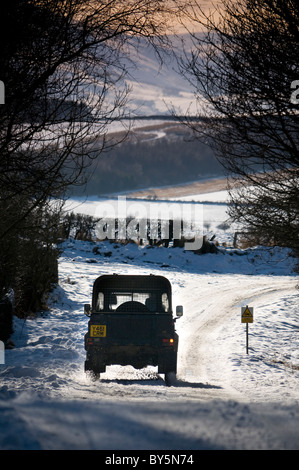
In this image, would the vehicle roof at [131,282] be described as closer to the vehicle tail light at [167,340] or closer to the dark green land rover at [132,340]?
the dark green land rover at [132,340]

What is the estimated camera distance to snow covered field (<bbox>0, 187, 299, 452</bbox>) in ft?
15.6

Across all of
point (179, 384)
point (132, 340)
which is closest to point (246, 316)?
point (179, 384)

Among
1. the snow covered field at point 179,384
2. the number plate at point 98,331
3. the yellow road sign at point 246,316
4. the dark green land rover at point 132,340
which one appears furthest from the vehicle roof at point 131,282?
the yellow road sign at point 246,316

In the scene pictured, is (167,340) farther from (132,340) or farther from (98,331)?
(98,331)

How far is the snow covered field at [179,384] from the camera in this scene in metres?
4.75

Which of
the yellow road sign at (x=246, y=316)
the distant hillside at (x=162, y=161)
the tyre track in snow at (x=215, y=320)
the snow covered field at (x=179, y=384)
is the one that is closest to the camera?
the snow covered field at (x=179, y=384)

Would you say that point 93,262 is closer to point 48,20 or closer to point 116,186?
point 48,20

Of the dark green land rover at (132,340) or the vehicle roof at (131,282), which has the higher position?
the vehicle roof at (131,282)

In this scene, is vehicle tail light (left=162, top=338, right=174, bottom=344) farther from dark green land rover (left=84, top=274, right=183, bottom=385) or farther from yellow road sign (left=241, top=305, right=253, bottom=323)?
yellow road sign (left=241, top=305, right=253, bottom=323)

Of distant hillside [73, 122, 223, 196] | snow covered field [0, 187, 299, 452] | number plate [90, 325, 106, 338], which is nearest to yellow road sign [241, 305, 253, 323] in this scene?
snow covered field [0, 187, 299, 452]

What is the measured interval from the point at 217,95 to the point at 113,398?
553 cm

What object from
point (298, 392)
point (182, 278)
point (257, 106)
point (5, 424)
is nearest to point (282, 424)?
point (5, 424)

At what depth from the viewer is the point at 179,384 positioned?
9.53 m

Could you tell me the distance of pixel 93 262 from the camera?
35.5 meters
